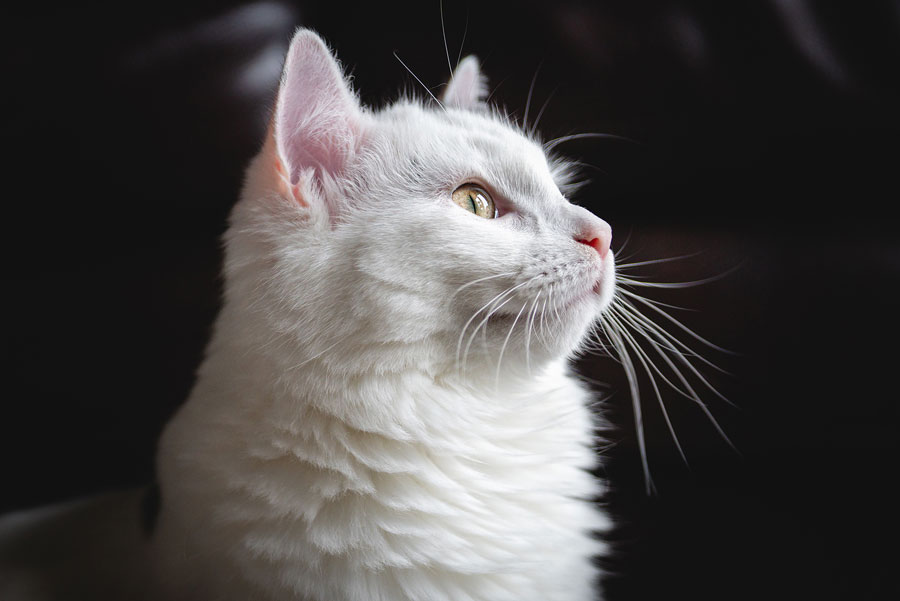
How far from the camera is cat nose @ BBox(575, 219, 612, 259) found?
27.9 inches

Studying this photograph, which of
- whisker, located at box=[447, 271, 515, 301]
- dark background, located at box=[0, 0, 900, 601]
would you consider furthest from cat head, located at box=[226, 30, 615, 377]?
dark background, located at box=[0, 0, 900, 601]

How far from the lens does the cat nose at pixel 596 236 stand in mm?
709

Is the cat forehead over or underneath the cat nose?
over

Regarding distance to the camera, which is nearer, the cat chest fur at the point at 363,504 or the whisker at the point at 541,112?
the cat chest fur at the point at 363,504

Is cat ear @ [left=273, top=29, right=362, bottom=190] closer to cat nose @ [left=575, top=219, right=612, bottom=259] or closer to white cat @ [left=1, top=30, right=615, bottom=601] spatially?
white cat @ [left=1, top=30, right=615, bottom=601]

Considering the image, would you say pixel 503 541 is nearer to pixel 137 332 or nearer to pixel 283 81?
pixel 283 81

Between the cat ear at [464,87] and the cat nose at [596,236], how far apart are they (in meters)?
0.37

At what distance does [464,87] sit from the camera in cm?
99

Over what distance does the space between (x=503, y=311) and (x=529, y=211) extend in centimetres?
14

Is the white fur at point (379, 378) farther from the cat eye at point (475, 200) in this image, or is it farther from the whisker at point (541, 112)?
the whisker at point (541, 112)

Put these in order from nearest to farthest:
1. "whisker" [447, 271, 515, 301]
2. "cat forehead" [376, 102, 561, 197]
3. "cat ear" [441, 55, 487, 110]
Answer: "whisker" [447, 271, 515, 301], "cat forehead" [376, 102, 561, 197], "cat ear" [441, 55, 487, 110]


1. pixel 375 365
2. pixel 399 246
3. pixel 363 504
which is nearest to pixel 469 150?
pixel 399 246

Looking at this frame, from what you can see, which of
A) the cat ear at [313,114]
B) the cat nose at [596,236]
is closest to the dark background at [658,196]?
the cat ear at [313,114]

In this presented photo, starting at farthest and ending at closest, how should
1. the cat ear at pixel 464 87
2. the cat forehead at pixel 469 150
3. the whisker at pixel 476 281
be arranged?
1. the cat ear at pixel 464 87
2. the cat forehead at pixel 469 150
3. the whisker at pixel 476 281
